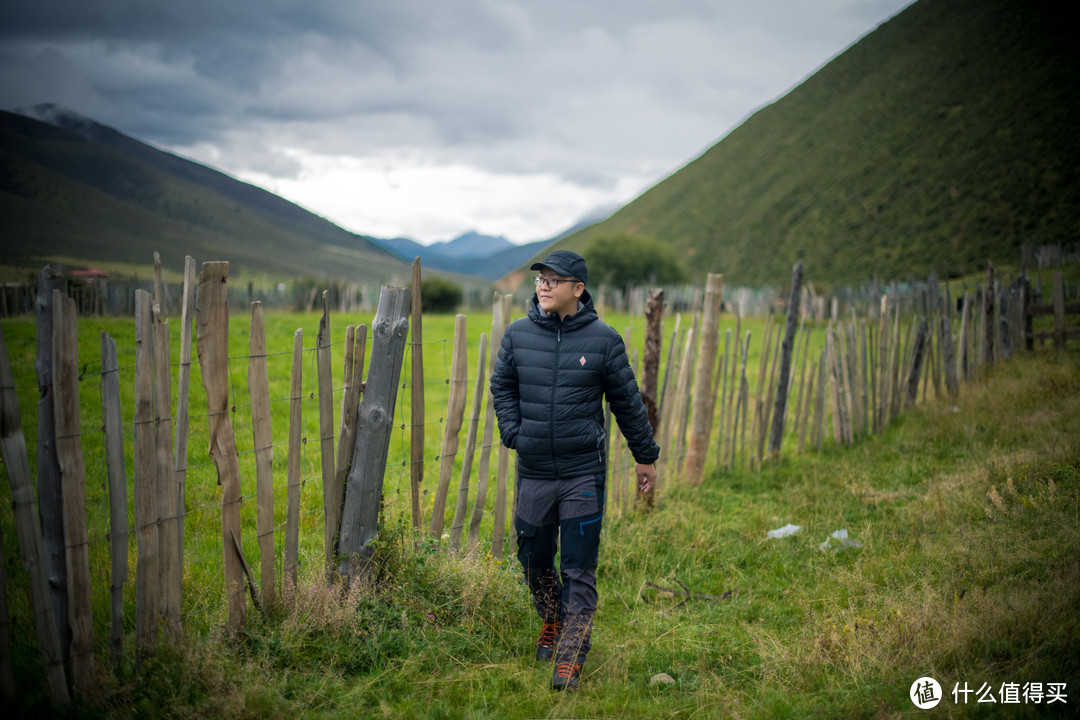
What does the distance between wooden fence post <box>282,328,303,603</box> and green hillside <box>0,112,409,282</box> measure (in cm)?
3405

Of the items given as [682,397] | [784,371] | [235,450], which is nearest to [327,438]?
[235,450]

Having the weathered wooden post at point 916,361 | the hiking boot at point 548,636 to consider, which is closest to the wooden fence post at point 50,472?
the hiking boot at point 548,636

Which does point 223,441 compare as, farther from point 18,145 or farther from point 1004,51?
point 18,145

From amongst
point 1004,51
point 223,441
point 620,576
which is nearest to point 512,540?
point 620,576

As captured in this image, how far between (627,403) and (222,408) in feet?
6.07

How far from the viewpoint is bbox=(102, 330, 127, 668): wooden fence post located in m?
2.46

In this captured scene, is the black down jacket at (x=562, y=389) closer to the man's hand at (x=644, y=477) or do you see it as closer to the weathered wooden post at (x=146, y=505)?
the man's hand at (x=644, y=477)

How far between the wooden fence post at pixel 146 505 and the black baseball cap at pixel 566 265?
64.8 inches

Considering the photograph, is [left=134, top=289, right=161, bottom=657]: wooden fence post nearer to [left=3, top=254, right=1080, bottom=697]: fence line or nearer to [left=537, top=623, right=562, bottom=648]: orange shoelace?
[left=3, top=254, right=1080, bottom=697]: fence line

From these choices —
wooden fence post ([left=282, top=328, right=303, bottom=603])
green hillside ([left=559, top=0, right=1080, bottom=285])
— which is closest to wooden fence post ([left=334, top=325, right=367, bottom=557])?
wooden fence post ([left=282, top=328, right=303, bottom=603])

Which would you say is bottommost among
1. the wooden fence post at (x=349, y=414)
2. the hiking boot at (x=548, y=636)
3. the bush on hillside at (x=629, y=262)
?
the hiking boot at (x=548, y=636)

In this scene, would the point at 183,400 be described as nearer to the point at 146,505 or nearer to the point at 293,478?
the point at 146,505

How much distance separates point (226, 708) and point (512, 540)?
2.09 m

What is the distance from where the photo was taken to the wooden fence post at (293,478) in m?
2.98
